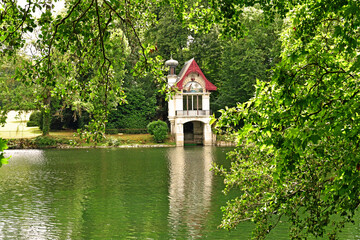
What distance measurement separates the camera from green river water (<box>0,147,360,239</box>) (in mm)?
11305

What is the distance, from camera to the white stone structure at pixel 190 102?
42094 mm

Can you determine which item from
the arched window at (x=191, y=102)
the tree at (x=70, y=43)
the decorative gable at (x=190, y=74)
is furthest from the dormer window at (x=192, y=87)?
the tree at (x=70, y=43)

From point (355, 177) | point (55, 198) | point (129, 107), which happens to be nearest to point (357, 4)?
point (355, 177)

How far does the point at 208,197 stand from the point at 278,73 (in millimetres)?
11870

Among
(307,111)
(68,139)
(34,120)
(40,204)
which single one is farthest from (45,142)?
(307,111)

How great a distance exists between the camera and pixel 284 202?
20.0 feet

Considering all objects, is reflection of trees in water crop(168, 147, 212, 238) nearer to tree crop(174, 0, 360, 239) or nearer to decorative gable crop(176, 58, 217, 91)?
tree crop(174, 0, 360, 239)

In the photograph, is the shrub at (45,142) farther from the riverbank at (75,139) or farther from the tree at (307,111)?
the tree at (307,111)

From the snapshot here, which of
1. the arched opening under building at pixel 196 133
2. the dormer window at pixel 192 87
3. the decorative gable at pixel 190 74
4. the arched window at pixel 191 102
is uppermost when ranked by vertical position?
the decorative gable at pixel 190 74

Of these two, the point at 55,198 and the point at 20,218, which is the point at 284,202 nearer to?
the point at 20,218

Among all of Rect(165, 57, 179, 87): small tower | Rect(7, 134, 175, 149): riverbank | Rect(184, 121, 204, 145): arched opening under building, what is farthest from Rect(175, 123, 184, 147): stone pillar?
Rect(165, 57, 179, 87): small tower

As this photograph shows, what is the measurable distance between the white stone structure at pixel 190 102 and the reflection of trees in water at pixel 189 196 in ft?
52.8

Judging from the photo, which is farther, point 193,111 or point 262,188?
point 193,111

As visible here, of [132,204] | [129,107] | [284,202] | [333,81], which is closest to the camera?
[333,81]
